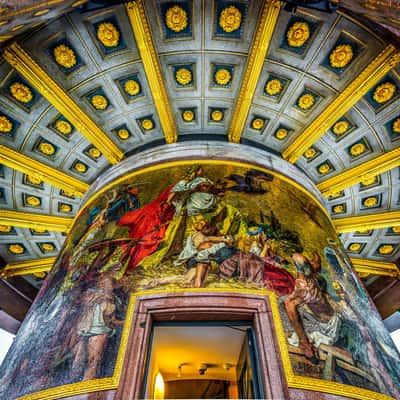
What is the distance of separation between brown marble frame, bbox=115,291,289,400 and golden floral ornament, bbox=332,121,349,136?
6.28 meters

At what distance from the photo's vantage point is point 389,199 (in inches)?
461

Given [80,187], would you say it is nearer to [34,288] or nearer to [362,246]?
[34,288]

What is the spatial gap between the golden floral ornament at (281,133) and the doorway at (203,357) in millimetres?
6473

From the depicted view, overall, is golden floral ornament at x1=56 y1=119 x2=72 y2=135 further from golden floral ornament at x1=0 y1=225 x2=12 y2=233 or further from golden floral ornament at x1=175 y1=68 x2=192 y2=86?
golden floral ornament at x1=0 y1=225 x2=12 y2=233

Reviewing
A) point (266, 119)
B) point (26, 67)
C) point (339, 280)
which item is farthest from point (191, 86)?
point (339, 280)

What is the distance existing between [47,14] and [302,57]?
20.2 ft

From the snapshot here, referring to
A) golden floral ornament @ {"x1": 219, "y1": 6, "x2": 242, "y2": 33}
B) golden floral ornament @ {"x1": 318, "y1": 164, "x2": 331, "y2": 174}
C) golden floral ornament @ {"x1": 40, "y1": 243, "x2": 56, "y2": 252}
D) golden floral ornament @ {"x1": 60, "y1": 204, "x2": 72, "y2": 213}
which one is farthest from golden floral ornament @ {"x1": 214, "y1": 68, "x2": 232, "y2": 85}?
golden floral ornament @ {"x1": 40, "y1": 243, "x2": 56, "y2": 252}

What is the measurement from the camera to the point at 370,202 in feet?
39.1

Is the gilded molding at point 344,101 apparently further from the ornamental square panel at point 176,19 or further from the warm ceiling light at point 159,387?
the warm ceiling light at point 159,387

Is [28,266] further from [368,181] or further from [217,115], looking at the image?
[368,181]

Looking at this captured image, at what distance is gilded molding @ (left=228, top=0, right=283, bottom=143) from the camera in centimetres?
780

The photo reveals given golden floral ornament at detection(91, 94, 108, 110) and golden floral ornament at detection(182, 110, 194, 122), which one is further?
golden floral ornament at detection(182, 110, 194, 122)

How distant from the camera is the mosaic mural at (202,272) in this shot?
5.80 meters

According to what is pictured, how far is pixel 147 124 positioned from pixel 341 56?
595 cm
